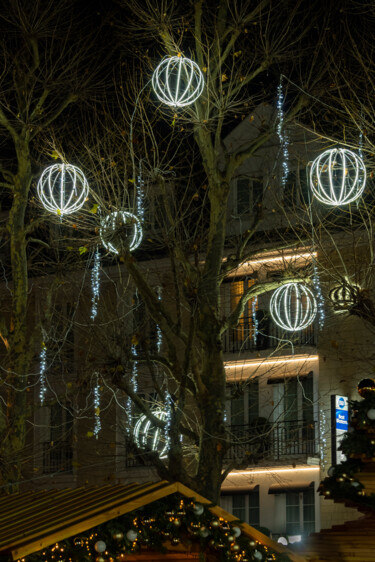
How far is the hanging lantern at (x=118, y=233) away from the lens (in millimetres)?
17062

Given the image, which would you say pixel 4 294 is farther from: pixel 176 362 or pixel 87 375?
pixel 176 362

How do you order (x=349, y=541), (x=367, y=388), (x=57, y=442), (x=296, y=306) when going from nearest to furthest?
(x=349, y=541) < (x=367, y=388) < (x=296, y=306) < (x=57, y=442)

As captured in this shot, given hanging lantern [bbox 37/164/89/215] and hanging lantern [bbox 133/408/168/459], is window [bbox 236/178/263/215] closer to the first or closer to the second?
hanging lantern [bbox 133/408/168/459]

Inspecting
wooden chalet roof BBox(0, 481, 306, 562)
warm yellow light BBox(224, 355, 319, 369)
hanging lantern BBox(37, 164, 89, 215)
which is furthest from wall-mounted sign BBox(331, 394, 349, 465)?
wooden chalet roof BBox(0, 481, 306, 562)

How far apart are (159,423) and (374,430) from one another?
4480mm

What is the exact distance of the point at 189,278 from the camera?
1805 cm

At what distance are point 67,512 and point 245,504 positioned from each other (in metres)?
16.6

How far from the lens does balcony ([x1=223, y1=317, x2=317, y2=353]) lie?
26.2 metres

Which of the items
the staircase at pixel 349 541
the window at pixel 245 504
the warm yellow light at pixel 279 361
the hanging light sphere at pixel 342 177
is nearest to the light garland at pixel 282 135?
the hanging light sphere at pixel 342 177

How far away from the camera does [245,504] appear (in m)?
26.5

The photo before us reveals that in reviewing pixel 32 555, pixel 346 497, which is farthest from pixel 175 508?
pixel 346 497

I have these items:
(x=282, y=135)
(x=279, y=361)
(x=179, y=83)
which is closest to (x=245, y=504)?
(x=279, y=361)

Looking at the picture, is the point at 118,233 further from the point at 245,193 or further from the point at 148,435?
the point at 245,193

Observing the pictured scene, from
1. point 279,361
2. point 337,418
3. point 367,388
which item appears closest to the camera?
point 367,388
